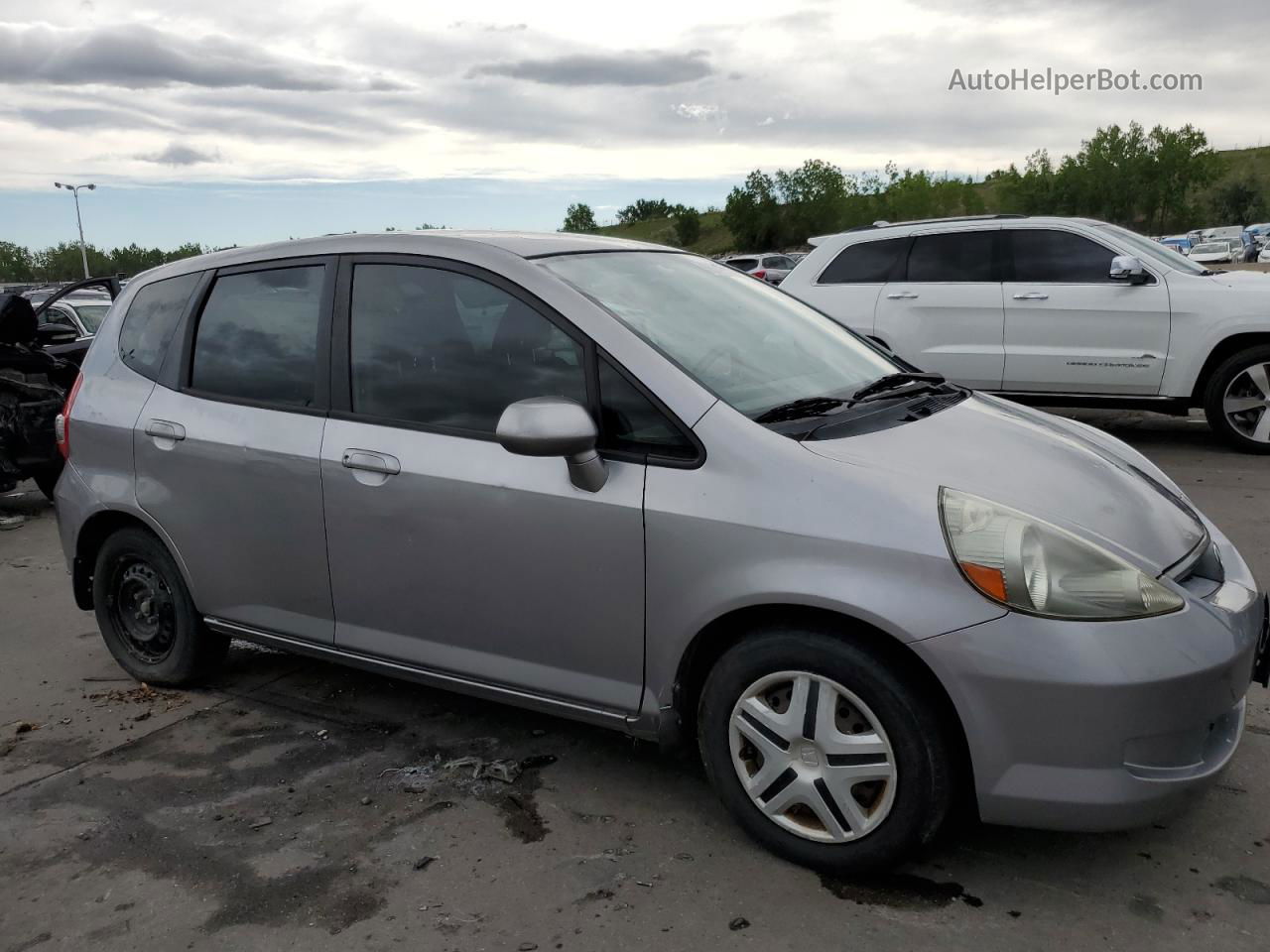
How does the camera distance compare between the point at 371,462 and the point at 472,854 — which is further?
the point at 371,462

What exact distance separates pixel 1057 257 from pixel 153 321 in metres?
6.88

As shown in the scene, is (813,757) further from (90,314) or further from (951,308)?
(90,314)

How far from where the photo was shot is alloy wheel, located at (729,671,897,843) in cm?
281

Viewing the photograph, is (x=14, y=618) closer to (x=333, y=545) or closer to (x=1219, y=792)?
(x=333, y=545)

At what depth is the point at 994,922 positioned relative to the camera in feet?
9.03

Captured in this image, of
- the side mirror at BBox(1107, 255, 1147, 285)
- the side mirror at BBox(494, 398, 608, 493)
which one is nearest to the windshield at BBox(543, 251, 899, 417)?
the side mirror at BBox(494, 398, 608, 493)

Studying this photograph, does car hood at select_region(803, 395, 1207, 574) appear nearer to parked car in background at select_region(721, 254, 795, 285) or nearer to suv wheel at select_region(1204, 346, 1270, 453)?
suv wheel at select_region(1204, 346, 1270, 453)

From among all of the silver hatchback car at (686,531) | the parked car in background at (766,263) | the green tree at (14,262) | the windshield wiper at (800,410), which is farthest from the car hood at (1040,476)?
the green tree at (14,262)

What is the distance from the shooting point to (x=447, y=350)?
3574mm

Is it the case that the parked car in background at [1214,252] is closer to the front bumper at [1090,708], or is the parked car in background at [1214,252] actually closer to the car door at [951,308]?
the car door at [951,308]

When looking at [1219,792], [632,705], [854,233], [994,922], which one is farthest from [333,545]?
[854,233]

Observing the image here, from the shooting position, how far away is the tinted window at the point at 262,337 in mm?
3883

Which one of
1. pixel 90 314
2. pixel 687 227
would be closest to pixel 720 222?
pixel 687 227

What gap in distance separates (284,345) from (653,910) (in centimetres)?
232
